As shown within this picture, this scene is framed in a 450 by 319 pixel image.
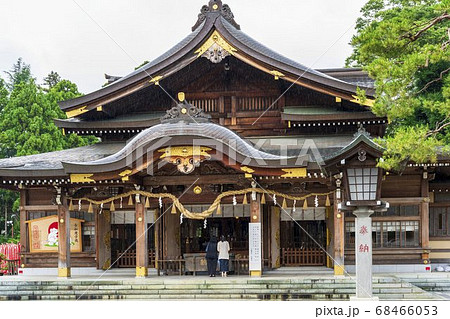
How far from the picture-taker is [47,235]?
21703mm

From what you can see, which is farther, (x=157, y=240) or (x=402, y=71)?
(x=157, y=240)

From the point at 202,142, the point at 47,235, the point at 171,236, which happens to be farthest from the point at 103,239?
the point at 202,142

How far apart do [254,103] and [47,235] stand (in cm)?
819

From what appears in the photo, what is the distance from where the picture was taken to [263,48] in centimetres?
2197

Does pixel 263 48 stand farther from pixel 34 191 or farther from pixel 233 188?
pixel 34 191

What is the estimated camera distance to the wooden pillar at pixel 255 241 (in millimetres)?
18188

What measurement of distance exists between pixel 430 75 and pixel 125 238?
1379 centimetres

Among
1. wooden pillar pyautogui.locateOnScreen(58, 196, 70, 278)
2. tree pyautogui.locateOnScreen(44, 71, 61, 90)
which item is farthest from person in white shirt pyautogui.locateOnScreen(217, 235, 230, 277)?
tree pyautogui.locateOnScreen(44, 71, 61, 90)

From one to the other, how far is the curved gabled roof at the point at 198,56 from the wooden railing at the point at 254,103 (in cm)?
144

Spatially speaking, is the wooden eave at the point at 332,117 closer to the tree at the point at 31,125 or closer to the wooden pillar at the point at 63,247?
the wooden pillar at the point at 63,247

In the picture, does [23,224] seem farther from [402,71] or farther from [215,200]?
[402,71]

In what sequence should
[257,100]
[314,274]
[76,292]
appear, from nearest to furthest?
[76,292] < [314,274] < [257,100]

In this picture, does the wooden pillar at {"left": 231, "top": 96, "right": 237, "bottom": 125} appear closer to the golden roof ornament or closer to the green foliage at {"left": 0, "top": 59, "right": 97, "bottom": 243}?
the golden roof ornament

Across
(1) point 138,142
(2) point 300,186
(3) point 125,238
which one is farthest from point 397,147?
(3) point 125,238
